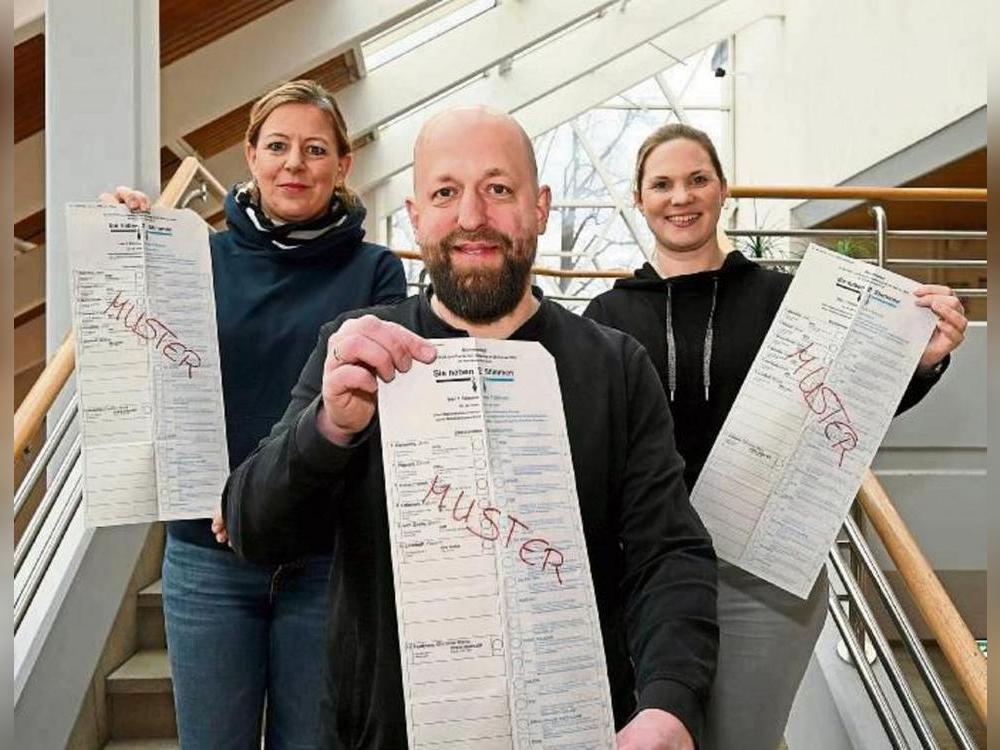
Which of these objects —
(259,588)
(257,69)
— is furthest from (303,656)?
(257,69)

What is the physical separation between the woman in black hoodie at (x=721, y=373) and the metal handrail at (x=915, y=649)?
39 cm

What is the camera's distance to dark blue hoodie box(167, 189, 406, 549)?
1.85 m

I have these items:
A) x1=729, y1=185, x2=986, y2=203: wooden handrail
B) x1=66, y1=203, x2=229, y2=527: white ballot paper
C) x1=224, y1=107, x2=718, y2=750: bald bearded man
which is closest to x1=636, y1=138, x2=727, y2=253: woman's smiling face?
x1=224, y1=107, x2=718, y2=750: bald bearded man

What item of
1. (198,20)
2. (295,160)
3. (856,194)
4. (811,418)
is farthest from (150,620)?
(198,20)

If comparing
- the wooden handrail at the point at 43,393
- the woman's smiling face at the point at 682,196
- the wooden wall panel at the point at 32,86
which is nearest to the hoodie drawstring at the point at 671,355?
the woman's smiling face at the point at 682,196

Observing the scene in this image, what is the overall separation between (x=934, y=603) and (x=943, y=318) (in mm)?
629

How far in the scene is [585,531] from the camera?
1215 mm

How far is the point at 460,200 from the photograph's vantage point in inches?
47.9

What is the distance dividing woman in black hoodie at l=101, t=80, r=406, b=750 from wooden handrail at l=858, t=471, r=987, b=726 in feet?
3.24

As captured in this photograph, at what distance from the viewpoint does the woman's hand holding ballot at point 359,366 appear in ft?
3.55

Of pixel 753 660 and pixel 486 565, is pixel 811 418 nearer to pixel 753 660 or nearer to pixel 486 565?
pixel 753 660

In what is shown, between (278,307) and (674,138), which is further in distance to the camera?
(674,138)

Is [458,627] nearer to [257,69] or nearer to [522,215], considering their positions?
[522,215]

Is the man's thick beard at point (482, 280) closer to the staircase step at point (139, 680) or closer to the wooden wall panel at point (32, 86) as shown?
the staircase step at point (139, 680)
